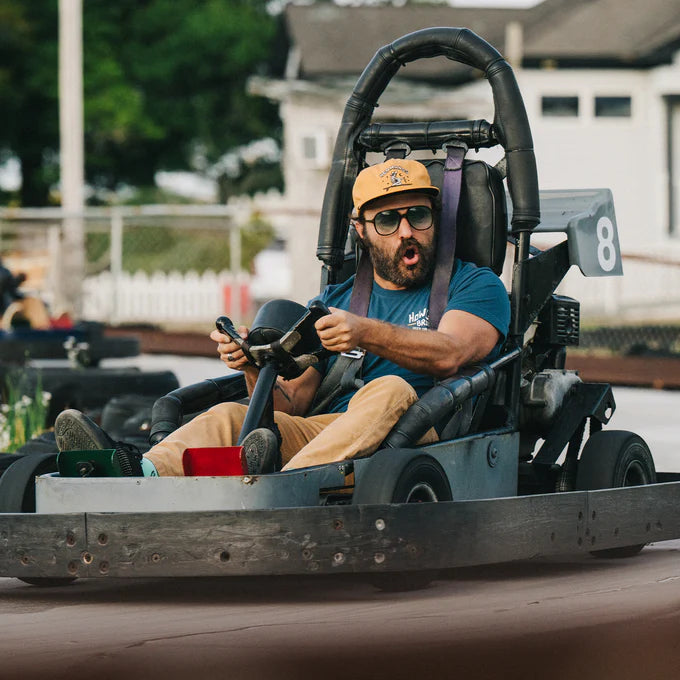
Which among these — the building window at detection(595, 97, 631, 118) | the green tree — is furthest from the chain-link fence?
the building window at detection(595, 97, 631, 118)

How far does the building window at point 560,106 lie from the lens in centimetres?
3050

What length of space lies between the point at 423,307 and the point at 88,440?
1.36 metres

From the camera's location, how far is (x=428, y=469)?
552cm

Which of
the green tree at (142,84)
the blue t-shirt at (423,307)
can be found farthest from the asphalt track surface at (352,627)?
the green tree at (142,84)

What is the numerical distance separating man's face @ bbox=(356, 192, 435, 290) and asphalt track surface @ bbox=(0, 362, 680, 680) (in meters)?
1.07

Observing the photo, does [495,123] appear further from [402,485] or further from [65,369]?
[65,369]

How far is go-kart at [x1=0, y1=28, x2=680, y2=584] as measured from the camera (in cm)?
521

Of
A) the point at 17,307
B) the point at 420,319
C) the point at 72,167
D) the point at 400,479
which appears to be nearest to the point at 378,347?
the point at 420,319

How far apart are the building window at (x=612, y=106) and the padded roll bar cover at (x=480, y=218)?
24483 millimetres

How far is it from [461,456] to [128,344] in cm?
814

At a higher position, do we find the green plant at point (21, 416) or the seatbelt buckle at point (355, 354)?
the seatbelt buckle at point (355, 354)

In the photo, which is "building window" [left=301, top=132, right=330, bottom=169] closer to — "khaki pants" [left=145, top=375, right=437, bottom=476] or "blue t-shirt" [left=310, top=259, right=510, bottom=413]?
"blue t-shirt" [left=310, top=259, right=510, bottom=413]

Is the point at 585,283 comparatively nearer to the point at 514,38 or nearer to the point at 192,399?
the point at 514,38

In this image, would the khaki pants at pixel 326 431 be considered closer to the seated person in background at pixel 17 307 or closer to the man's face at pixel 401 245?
the man's face at pixel 401 245
